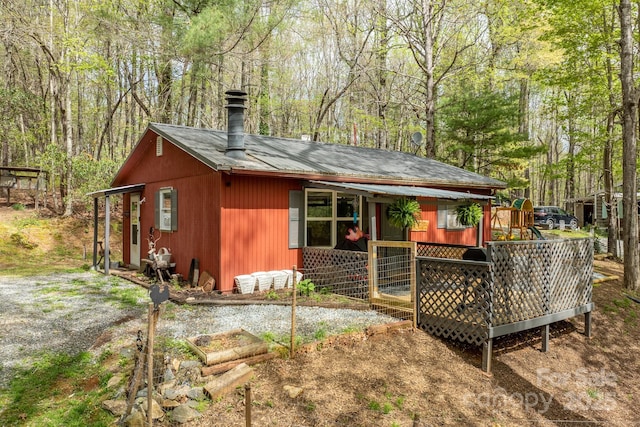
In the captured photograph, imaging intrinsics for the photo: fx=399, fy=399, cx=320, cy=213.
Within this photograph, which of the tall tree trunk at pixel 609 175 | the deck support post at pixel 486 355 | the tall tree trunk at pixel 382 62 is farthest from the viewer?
the tall tree trunk at pixel 382 62

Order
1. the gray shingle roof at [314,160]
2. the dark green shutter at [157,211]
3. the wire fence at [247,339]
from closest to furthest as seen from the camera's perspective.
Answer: the wire fence at [247,339] < the gray shingle roof at [314,160] < the dark green shutter at [157,211]

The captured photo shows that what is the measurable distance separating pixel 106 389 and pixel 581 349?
24.1ft

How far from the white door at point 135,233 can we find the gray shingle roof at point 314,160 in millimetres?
2983

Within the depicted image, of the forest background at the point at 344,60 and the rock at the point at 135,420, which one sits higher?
the forest background at the point at 344,60

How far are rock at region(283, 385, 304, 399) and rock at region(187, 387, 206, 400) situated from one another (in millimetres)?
836

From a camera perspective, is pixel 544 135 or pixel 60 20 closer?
pixel 60 20

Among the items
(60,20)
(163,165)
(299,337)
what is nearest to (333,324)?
(299,337)

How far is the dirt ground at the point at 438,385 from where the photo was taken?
156 inches

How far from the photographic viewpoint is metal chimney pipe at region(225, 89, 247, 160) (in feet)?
27.6

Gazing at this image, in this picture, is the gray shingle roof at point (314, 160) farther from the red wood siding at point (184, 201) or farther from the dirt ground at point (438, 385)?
the dirt ground at point (438, 385)

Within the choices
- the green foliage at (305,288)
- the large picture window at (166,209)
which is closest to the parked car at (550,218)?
the green foliage at (305,288)

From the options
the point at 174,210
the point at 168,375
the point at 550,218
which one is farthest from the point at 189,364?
the point at 550,218

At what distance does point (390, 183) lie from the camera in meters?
10.2

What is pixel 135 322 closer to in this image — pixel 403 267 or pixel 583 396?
pixel 403 267
